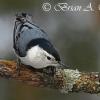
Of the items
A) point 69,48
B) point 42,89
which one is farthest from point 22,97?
point 69,48

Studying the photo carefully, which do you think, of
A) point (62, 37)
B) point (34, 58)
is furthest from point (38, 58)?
point (62, 37)

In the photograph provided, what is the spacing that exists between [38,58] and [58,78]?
9 cm

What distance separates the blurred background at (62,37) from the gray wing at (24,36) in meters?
0.03

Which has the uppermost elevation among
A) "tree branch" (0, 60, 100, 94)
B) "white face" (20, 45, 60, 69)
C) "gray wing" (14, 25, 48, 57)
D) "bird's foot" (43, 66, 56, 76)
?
"gray wing" (14, 25, 48, 57)

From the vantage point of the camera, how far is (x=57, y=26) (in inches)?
40.8

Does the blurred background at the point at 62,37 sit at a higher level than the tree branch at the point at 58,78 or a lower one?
higher

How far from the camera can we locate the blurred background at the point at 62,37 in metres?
1.01

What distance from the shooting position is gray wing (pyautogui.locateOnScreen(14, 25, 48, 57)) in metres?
0.96

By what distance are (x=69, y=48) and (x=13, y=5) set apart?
0.17 meters

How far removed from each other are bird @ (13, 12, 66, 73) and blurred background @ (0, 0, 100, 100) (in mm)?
21

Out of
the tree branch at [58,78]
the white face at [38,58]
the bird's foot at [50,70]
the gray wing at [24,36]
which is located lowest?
the tree branch at [58,78]

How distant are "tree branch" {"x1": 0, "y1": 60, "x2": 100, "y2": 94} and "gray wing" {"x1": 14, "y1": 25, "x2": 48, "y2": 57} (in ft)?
0.13

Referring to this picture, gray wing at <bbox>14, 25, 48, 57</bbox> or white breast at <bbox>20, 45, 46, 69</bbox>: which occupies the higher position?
gray wing at <bbox>14, 25, 48, 57</bbox>

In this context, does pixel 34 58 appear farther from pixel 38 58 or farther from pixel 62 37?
pixel 62 37
